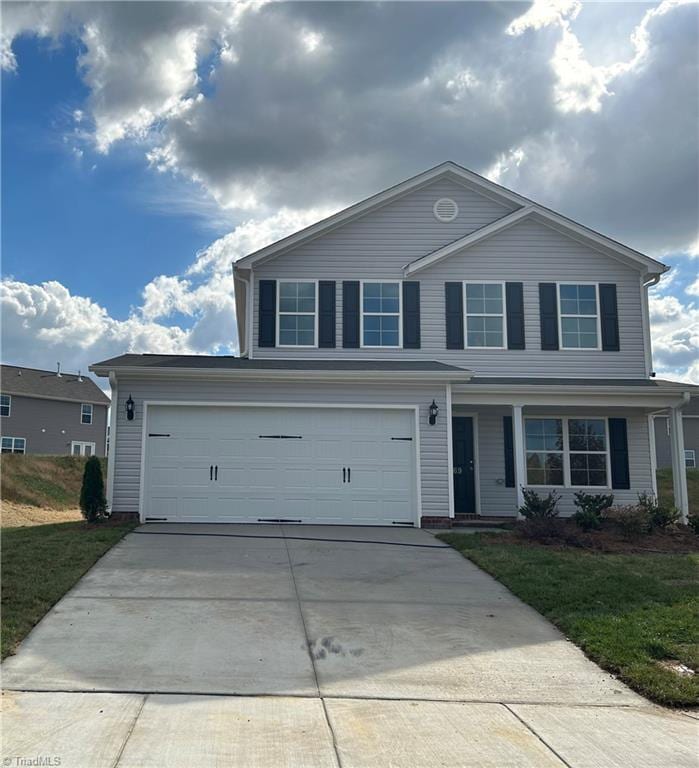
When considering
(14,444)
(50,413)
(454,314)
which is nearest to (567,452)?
(454,314)

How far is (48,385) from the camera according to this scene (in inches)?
1481

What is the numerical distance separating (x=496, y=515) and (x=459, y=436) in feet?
6.36

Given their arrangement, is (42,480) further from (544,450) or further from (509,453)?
(544,450)

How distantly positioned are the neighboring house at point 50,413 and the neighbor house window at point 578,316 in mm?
28337

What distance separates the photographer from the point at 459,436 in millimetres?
16109

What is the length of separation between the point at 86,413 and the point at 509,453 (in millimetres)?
29713

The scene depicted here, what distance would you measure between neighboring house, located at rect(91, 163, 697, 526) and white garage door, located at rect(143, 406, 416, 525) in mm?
28

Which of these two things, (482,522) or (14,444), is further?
(14,444)

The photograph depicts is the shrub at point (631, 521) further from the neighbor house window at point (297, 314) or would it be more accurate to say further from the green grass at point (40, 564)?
the green grass at point (40, 564)

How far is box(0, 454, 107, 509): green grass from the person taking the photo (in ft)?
75.7

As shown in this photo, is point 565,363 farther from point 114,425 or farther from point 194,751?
point 194,751

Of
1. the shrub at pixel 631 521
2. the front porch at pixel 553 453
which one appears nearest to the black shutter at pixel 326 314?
the front porch at pixel 553 453

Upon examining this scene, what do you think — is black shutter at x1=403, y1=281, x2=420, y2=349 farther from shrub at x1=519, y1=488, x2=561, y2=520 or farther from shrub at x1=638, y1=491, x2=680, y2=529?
shrub at x1=638, y1=491, x2=680, y2=529

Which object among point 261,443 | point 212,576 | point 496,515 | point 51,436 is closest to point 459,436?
point 496,515
